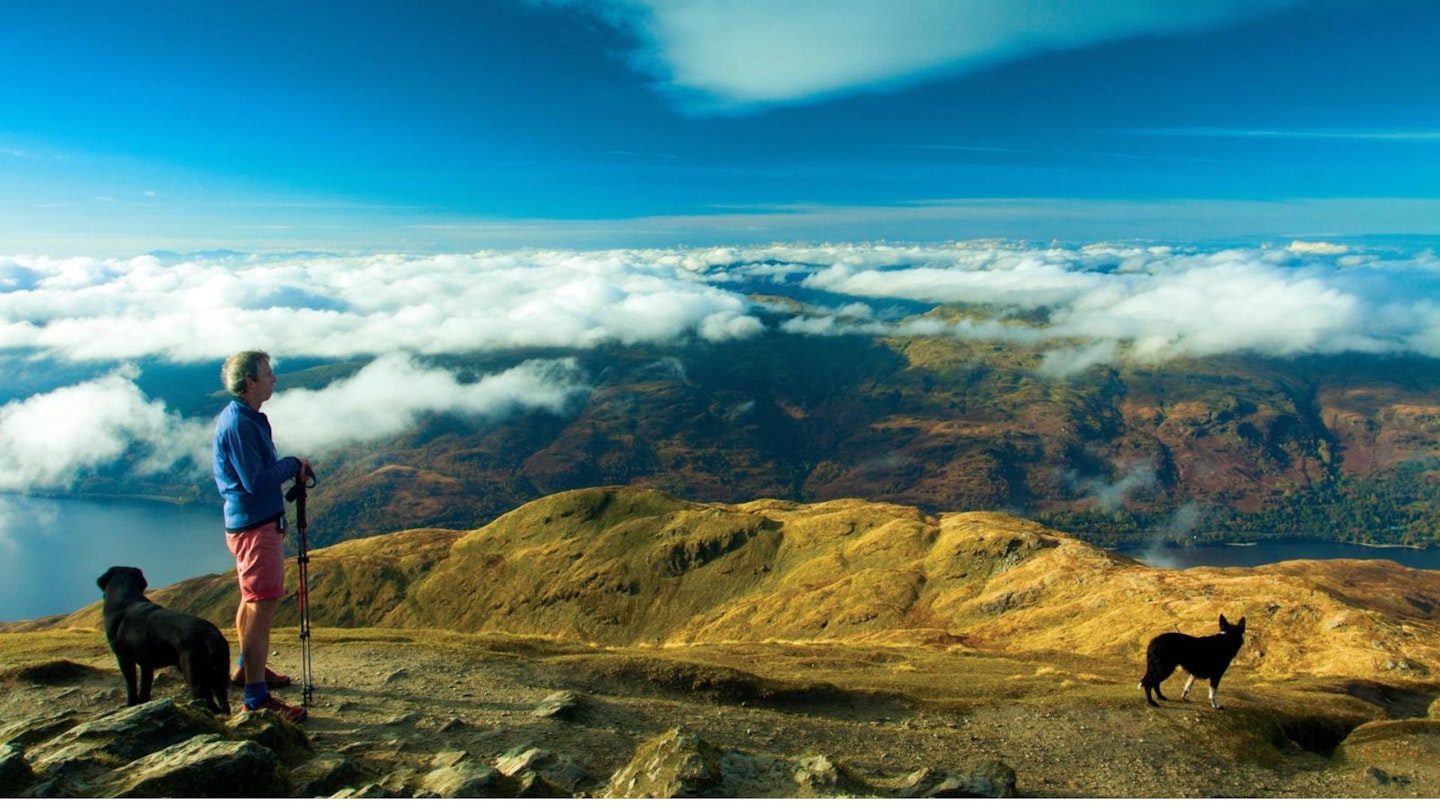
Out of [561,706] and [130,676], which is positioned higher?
[130,676]

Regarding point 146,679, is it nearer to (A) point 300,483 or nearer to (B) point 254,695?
(B) point 254,695

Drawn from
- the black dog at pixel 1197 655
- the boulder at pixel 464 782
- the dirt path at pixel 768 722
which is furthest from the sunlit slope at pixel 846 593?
the boulder at pixel 464 782

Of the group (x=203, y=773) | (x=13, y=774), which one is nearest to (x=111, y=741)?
(x=13, y=774)

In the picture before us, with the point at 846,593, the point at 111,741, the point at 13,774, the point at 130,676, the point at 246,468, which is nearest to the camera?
the point at 13,774

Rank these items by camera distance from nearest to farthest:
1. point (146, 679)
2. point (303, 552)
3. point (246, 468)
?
point (246, 468)
point (146, 679)
point (303, 552)

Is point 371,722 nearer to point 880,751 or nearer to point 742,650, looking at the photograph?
point 880,751

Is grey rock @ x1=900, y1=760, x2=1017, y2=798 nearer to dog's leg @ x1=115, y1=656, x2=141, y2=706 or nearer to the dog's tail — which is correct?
the dog's tail

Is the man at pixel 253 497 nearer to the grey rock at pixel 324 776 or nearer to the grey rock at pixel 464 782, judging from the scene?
the grey rock at pixel 324 776

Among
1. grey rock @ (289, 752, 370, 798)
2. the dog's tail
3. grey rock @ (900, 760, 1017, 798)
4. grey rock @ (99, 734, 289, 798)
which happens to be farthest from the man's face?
grey rock @ (900, 760, 1017, 798)
